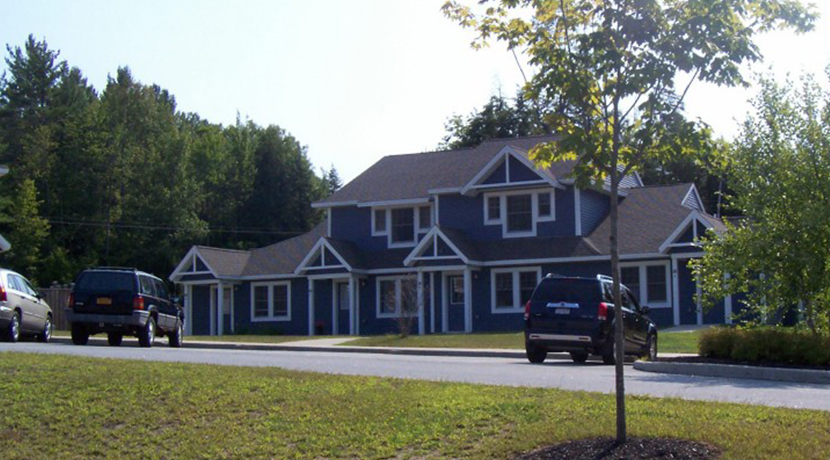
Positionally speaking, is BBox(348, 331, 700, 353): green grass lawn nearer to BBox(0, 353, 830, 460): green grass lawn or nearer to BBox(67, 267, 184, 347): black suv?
BBox(67, 267, 184, 347): black suv

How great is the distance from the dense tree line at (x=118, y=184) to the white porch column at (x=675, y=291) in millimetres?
37383

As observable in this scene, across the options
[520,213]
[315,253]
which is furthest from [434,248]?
[315,253]

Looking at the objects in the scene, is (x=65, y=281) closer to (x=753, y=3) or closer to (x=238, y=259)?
(x=238, y=259)

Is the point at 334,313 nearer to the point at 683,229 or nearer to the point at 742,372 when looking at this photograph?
the point at 683,229

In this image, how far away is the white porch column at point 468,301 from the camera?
39.9 meters

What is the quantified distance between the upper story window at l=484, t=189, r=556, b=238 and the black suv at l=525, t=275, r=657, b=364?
17.6m

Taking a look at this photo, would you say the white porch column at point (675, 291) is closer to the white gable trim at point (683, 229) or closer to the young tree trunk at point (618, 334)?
the white gable trim at point (683, 229)

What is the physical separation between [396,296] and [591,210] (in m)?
8.22

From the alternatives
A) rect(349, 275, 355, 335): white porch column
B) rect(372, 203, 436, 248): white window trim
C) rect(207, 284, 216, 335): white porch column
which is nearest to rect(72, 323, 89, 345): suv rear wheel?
rect(349, 275, 355, 335): white porch column

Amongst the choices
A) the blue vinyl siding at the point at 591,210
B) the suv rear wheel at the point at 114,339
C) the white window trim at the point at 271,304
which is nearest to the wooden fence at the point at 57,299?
the white window trim at the point at 271,304

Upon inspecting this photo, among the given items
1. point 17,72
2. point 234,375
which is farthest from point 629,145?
point 17,72

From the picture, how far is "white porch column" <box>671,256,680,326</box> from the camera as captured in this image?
121ft

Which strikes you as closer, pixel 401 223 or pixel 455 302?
pixel 455 302

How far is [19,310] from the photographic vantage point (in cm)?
2628
